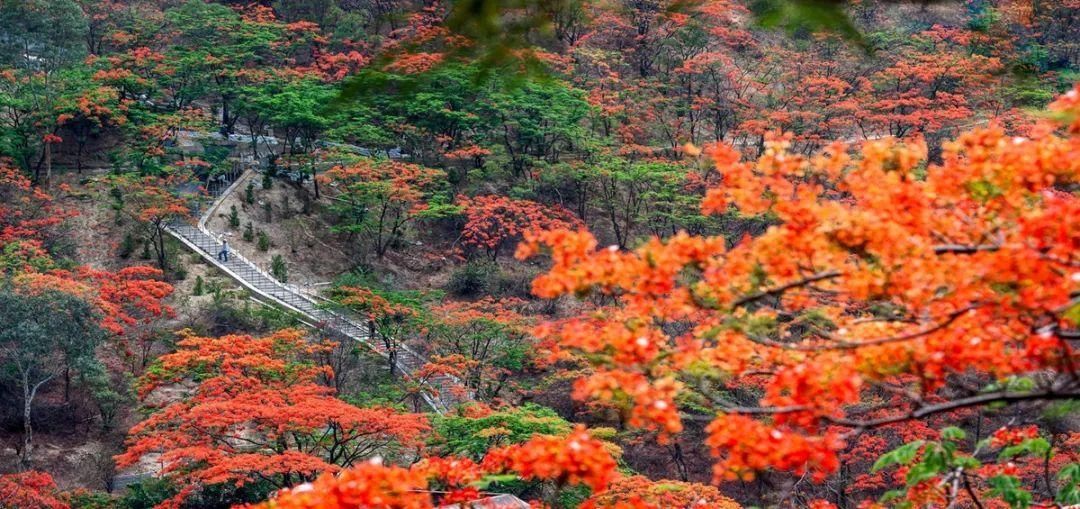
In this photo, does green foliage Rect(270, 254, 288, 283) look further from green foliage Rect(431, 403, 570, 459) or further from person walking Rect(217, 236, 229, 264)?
green foliage Rect(431, 403, 570, 459)

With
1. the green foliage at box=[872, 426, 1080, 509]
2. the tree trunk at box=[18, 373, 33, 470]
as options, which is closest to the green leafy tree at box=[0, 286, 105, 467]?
the tree trunk at box=[18, 373, 33, 470]

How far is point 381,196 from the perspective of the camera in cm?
2117

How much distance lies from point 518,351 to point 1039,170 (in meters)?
14.6

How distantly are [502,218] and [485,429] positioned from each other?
30.1ft

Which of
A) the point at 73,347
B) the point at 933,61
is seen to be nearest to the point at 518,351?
the point at 73,347

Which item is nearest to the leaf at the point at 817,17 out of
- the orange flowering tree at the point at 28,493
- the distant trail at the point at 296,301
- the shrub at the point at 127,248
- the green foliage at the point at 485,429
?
the green foliage at the point at 485,429

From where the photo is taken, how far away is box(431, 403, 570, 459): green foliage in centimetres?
1345

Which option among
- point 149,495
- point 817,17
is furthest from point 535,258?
point 817,17

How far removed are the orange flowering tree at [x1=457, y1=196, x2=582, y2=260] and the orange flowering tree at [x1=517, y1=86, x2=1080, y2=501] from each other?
17650 mm

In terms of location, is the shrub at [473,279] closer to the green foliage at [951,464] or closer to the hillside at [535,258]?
the hillside at [535,258]

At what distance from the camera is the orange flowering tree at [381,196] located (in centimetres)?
2097

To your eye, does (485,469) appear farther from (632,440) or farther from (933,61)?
(933,61)

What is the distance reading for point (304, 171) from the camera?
23.3m

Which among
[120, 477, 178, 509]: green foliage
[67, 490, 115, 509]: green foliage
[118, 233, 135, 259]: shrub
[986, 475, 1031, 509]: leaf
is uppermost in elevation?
[986, 475, 1031, 509]: leaf
